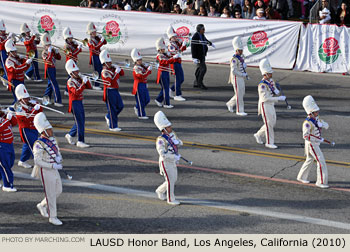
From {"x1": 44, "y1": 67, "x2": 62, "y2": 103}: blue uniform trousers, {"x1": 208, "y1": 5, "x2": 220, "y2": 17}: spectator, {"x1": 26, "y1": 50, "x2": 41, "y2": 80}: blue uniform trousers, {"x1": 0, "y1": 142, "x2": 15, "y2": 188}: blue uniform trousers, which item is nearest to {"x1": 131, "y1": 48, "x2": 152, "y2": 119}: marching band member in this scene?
{"x1": 44, "y1": 67, "x2": 62, "y2": 103}: blue uniform trousers

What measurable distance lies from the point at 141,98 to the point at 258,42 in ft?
24.9

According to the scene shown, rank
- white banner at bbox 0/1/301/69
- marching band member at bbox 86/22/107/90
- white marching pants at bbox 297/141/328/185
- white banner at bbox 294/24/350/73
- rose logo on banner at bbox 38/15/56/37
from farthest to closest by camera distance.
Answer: rose logo on banner at bbox 38/15/56/37
white banner at bbox 0/1/301/69
white banner at bbox 294/24/350/73
marching band member at bbox 86/22/107/90
white marching pants at bbox 297/141/328/185

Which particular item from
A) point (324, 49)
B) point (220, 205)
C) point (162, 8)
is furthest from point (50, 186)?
point (162, 8)

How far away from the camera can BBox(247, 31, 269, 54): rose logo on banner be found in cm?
2547

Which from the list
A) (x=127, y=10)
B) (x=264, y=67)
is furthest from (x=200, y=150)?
(x=127, y=10)

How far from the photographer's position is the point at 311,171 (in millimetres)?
15594

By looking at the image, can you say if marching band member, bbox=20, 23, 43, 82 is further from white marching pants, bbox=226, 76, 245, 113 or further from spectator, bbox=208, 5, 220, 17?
white marching pants, bbox=226, 76, 245, 113

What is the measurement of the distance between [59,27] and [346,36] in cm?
1231

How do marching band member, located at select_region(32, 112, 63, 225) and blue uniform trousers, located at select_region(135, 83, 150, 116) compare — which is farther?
blue uniform trousers, located at select_region(135, 83, 150, 116)

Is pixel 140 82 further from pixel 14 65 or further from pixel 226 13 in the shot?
pixel 226 13

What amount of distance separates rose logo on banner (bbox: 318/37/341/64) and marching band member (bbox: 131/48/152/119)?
26.4 ft

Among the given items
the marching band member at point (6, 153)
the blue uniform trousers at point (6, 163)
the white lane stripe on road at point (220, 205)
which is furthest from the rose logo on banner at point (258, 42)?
the blue uniform trousers at point (6, 163)

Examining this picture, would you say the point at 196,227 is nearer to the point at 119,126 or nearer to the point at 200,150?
the point at 200,150

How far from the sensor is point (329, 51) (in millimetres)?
24578
